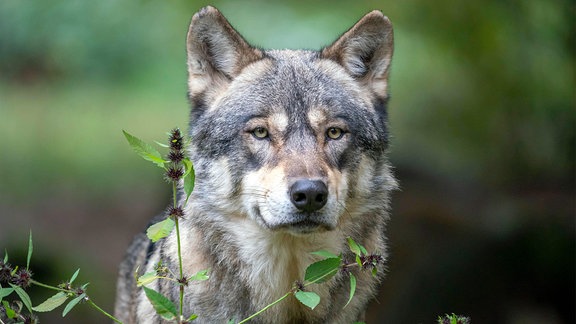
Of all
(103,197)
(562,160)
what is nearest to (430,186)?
(562,160)

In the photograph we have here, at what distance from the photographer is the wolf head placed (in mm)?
4641

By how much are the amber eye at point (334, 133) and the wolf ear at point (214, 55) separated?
82cm

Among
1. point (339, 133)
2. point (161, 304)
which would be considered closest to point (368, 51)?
point (339, 133)

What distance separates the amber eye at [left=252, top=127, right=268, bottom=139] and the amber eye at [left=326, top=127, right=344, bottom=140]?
0.39 meters

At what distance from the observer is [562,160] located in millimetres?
10828

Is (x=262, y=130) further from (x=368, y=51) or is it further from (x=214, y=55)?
(x=368, y=51)

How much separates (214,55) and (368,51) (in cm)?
108

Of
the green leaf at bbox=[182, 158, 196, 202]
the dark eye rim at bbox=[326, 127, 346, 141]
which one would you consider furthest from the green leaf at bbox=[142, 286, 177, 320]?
the dark eye rim at bbox=[326, 127, 346, 141]

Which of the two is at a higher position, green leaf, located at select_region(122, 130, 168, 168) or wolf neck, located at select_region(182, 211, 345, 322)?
green leaf, located at select_region(122, 130, 168, 168)

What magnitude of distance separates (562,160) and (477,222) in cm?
149

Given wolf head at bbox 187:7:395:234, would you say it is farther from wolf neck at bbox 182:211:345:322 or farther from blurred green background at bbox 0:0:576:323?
blurred green background at bbox 0:0:576:323

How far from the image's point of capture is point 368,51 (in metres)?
5.68

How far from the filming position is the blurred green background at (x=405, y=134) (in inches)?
398

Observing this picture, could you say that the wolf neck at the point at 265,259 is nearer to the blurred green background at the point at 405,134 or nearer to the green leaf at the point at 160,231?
the green leaf at the point at 160,231
